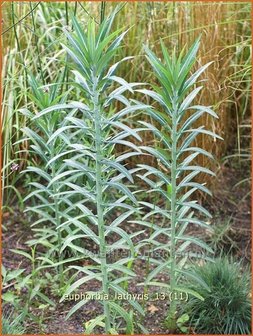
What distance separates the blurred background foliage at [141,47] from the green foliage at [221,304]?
2.52ft

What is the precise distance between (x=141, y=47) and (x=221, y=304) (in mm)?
1468

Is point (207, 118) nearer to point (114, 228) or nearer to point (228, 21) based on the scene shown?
point (228, 21)

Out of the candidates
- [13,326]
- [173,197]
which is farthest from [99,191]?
[13,326]

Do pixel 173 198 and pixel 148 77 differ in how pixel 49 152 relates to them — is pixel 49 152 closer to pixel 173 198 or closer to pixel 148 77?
pixel 173 198

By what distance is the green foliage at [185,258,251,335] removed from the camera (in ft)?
8.41

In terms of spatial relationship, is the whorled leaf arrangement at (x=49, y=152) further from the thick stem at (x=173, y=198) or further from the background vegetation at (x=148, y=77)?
the thick stem at (x=173, y=198)

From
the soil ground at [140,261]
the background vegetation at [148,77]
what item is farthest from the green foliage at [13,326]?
the background vegetation at [148,77]

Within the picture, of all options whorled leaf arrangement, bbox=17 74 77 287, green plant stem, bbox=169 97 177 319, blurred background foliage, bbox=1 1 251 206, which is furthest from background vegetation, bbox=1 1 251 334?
green plant stem, bbox=169 97 177 319

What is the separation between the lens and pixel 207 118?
328cm

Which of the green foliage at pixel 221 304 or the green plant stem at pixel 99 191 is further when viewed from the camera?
the green foliage at pixel 221 304

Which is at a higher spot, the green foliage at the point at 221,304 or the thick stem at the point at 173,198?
the thick stem at the point at 173,198

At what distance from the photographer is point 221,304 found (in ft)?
8.46

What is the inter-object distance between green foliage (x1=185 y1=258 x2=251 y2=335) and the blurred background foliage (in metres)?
0.77

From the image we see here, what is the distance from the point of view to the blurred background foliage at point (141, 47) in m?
3.22
